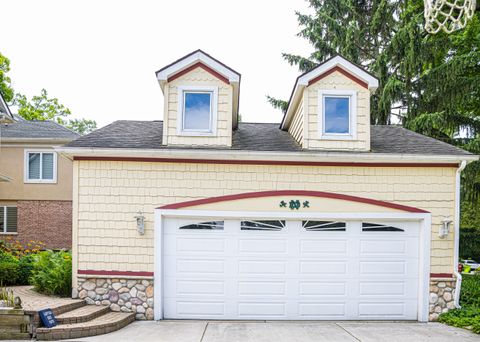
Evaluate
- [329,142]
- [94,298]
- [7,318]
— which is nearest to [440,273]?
[329,142]

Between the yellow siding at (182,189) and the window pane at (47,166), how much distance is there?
9.77 m

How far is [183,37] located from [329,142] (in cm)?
1093

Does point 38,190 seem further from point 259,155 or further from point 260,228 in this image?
point 259,155

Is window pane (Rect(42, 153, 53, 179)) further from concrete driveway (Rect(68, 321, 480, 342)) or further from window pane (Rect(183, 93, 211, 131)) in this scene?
concrete driveway (Rect(68, 321, 480, 342))

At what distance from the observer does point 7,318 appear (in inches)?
271

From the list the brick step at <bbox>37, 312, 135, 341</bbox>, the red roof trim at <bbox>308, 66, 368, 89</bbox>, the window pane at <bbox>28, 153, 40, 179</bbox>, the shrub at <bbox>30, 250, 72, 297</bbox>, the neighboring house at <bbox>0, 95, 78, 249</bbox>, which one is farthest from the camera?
the window pane at <bbox>28, 153, 40, 179</bbox>

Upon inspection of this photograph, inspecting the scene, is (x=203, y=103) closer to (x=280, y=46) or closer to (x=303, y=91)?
(x=303, y=91)

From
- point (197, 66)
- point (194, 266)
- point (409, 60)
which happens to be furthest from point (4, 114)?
point (409, 60)

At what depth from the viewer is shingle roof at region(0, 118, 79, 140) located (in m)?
16.9

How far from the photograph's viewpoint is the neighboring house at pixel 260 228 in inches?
330

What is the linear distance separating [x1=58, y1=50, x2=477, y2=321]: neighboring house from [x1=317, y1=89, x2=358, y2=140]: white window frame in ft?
1.19

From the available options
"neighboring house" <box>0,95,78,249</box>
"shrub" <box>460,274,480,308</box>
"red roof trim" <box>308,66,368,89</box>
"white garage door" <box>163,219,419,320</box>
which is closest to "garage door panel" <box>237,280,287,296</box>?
"white garage door" <box>163,219,419,320</box>

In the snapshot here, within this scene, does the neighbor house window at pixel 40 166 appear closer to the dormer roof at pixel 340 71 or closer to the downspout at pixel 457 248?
the dormer roof at pixel 340 71

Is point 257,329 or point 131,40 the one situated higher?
point 131,40
